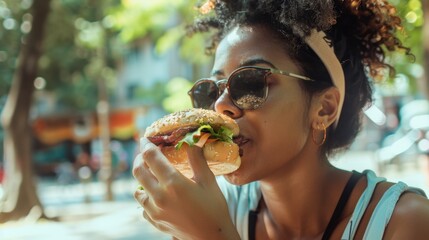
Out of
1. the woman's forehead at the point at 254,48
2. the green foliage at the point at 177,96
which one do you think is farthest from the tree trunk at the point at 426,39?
the green foliage at the point at 177,96

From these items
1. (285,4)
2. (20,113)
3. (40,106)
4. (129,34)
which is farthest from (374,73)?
(40,106)

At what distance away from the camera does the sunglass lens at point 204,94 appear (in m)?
2.78

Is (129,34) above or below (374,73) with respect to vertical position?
below

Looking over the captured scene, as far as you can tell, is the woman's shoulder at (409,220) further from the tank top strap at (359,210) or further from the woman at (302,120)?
the tank top strap at (359,210)

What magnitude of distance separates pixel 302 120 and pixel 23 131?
11.7 metres

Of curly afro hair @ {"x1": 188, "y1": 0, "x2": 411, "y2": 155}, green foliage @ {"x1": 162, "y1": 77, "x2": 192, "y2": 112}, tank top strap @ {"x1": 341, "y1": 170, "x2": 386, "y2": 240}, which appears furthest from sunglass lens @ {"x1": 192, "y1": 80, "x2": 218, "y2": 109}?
green foliage @ {"x1": 162, "y1": 77, "x2": 192, "y2": 112}

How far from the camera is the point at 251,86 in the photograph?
2527mm

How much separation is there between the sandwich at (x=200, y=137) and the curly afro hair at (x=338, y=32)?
501 millimetres

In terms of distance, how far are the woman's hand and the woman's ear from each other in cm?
82

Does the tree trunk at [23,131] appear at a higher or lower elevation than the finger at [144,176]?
lower

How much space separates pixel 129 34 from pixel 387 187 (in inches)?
336

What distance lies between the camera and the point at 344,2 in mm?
2729

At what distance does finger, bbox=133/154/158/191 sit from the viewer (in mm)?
2117

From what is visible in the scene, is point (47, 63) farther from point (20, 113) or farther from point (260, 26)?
point (260, 26)
